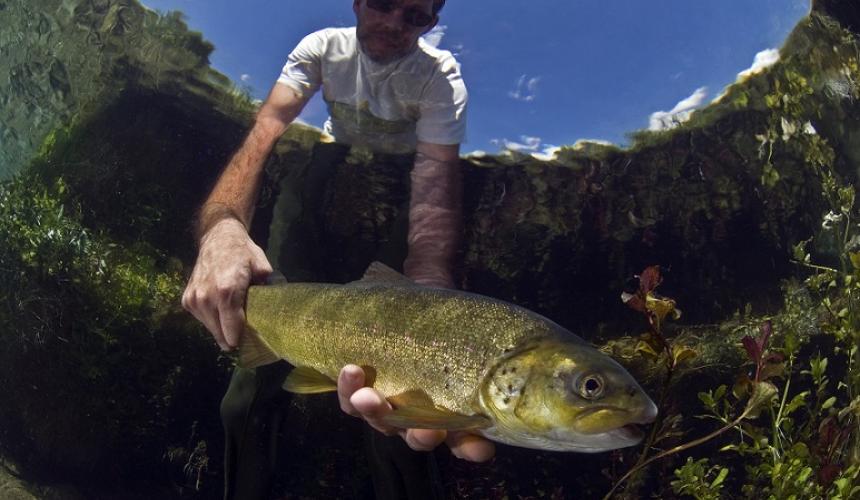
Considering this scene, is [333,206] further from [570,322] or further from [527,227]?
[570,322]

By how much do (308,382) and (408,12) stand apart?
3899 mm

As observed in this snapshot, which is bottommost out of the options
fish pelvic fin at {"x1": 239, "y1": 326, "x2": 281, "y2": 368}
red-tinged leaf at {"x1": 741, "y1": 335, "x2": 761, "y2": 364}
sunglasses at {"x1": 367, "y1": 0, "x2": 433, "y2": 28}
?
fish pelvic fin at {"x1": 239, "y1": 326, "x2": 281, "y2": 368}

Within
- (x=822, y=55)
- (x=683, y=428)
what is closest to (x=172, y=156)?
(x=683, y=428)

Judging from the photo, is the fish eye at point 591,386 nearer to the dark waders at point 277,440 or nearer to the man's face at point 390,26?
the dark waders at point 277,440

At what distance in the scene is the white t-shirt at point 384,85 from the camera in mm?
5328

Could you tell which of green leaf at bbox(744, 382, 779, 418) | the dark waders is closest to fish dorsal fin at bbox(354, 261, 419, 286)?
the dark waders

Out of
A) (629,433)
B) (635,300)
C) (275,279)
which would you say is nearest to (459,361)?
(629,433)

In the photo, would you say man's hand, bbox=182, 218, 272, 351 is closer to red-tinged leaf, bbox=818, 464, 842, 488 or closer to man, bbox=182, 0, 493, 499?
man, bbox=182, 0, 493, 499

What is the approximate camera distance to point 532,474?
19.5 feet

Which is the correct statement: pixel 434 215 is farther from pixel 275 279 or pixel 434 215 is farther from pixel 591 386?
pixel 591 386

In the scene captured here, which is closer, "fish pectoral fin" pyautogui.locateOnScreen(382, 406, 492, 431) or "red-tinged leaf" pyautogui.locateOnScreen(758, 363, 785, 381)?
"fish pectoral fin" pyautogui.locateOnScreen(382, 406, 492, 431)

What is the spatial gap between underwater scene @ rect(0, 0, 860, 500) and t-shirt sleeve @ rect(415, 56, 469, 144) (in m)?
0.04

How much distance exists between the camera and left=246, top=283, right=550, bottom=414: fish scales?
196 cm

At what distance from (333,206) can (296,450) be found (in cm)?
361
